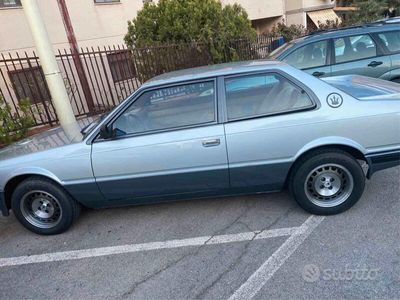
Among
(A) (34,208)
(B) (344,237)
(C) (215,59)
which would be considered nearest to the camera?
(B) (344,237)

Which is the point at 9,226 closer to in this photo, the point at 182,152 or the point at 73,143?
the point at 73,143

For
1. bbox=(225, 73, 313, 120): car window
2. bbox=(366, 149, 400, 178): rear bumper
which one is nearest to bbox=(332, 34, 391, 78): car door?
bbox=(366, 149, 400, 178): rear bumper

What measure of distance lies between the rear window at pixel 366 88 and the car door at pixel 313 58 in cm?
183

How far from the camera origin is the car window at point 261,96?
9.91 feet

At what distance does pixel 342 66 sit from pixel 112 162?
430cm

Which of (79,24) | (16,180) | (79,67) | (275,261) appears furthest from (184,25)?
(275,261)

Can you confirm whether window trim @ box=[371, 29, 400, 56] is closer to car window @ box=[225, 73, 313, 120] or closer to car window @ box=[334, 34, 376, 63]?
car window @ box=[334, 34, 376, 63]

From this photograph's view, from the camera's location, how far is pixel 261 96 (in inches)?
121

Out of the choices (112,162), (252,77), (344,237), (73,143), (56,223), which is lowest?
(344,237)

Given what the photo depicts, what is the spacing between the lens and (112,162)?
3.08 m

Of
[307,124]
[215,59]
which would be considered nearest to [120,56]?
[215,59]

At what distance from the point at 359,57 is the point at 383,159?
313cm

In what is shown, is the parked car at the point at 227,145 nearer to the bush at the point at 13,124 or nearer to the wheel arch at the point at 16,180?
the wheel arch at the point at 16,180

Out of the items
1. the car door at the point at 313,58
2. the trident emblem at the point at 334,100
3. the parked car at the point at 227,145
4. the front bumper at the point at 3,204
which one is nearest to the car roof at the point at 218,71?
the parked car at the point at 227,145
